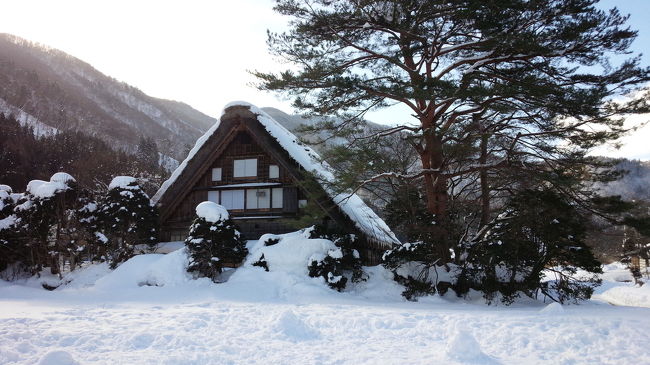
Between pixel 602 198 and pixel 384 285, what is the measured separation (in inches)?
212

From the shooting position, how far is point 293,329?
Answer: 18.1ft

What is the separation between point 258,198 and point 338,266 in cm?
513

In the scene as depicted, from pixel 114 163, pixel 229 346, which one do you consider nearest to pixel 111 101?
pixel 114 163

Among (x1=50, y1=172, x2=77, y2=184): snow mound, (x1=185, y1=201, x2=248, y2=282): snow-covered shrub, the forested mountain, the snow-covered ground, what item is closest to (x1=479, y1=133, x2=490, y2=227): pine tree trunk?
the snow-covered ground

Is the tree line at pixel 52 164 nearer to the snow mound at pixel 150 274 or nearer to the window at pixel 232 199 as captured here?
the window at pixel 232 199

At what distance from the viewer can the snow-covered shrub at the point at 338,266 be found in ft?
36.1

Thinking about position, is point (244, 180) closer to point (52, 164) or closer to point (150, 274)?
point (150, 274)

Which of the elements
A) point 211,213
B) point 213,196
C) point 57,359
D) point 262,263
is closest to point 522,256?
point 262,263

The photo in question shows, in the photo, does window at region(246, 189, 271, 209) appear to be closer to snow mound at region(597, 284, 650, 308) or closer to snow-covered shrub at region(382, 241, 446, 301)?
snow-covered shrub at region(382, 241, 446, 301)

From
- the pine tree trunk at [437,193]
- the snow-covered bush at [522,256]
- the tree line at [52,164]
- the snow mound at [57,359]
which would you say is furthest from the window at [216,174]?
the snow mound at [57,359]

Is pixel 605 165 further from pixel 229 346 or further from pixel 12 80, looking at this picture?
pixel 12 80

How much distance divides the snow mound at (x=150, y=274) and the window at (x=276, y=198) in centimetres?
389

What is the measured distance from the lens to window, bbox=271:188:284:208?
1518 cm

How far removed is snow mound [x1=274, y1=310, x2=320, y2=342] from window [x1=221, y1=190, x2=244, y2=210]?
1010 cm
